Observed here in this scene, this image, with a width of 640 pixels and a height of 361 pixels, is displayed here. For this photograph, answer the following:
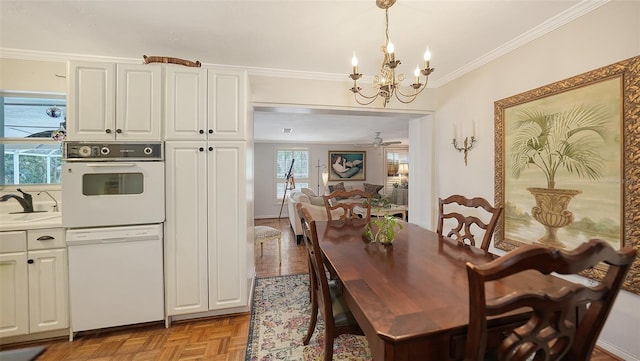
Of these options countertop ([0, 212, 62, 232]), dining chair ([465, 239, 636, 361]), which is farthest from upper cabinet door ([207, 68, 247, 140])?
dining chair ([465, 239, 636, 361])

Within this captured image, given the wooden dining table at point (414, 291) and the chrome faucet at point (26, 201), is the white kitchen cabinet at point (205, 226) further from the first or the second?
the chrome faucet at point (26, 201)

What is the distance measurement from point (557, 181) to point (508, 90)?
2.96ft

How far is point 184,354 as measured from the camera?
1.73 meters

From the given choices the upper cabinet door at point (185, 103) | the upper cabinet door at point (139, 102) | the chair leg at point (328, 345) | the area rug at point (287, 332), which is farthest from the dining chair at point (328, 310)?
the upper cabinet door at point (139, 102)

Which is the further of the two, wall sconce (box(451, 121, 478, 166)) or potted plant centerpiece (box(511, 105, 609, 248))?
wall sconce (box(451, 121, 478, 166))

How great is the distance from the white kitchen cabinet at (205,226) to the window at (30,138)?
4.38ft

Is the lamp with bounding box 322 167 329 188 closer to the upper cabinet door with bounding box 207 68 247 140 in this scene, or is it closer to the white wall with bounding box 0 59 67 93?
the upper cabinet door with bounding box 207 68 247 140

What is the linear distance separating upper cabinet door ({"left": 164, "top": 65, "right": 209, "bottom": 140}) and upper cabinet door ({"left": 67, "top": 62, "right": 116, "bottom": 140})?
389 millimetres

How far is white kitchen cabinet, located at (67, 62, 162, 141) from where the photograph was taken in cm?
184

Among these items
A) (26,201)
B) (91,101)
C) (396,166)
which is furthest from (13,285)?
(396,166)

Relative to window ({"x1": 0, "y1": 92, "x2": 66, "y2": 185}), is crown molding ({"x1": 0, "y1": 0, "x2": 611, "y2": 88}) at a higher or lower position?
higher

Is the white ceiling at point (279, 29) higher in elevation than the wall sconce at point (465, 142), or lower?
higher

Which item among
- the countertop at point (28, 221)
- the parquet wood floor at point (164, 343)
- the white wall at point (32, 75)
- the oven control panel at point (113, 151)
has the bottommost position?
the parquet wood floor at point (164, 343)

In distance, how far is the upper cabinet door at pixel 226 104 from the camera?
2.03 metres
